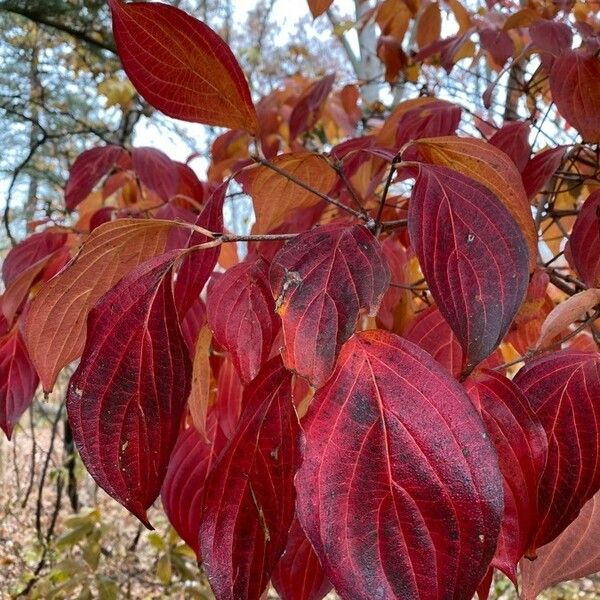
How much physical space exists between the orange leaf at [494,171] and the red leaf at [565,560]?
0.67ft

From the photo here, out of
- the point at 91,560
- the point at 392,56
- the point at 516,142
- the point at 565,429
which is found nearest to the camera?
the point at 565,429

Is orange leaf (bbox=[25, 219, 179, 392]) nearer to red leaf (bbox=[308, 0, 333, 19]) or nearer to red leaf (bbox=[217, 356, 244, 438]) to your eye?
red leaf (bbox=[217, 356, 244, 438])

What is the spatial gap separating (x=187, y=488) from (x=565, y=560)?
352mm

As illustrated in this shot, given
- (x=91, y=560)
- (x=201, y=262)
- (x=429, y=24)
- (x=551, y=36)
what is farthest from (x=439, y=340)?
(x=91, y=560)

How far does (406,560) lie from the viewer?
30 cm

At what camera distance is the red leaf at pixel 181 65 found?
436 millimetres

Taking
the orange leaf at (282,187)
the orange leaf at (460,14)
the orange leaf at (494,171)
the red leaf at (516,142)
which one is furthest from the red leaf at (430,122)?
the orange leaf at (460,14)

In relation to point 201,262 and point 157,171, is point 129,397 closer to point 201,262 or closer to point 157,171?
point 201,262

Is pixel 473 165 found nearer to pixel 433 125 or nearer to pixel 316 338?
pixel 316 338

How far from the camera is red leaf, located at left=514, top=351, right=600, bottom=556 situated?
0.40 metres

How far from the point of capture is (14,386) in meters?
0.66


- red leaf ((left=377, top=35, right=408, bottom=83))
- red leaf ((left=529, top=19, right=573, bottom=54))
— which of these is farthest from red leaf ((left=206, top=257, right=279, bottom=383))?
red leaf ((left=377, top=35, right=408, bottom=83))

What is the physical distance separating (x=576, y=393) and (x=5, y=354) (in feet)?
1.90

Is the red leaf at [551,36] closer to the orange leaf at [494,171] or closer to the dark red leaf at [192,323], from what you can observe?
the orange leaf at [494,171]
